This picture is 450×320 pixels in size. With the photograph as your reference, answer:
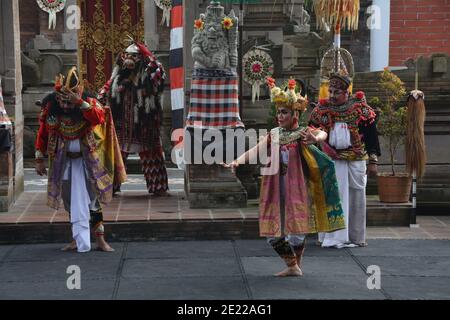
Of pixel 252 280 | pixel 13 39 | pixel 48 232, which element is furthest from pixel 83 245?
pixel 13 39

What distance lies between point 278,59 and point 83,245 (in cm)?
467

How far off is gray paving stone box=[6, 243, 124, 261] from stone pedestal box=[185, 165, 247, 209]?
52.0 inches

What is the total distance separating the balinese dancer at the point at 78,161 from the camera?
8.72 m

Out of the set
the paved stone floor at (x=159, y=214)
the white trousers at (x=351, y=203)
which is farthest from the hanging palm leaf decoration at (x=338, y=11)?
the paved stone floor at (x=159, y=214)

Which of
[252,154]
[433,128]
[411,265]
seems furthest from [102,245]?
[433,128]

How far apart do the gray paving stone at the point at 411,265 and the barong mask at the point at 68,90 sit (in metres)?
3.29

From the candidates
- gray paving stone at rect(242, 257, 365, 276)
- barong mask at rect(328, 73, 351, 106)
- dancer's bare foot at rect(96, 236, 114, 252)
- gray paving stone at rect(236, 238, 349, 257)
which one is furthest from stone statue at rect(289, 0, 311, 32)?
dancer's bare foot at rect(96, 236, 114, 252)

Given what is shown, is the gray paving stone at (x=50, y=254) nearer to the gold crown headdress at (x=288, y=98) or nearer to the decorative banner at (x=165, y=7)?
the gold crown headdress at (x=288, y=98)

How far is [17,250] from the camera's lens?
9023mm

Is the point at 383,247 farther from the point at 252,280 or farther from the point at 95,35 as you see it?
the point at 95,35

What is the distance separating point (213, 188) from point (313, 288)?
304cm

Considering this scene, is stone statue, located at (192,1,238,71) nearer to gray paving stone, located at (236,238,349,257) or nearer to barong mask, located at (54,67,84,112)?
barong mask, located at (54,67,84,112)

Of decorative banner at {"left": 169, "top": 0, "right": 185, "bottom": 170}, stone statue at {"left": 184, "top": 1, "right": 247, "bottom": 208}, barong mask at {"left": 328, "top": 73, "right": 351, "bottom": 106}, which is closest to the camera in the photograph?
barong mask at {"left": 328, "top": 73, "right": 351, "bottom": 106}

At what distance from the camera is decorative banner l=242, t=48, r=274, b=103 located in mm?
11648
